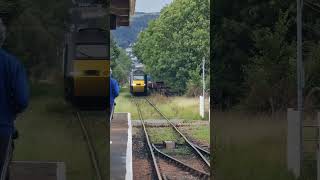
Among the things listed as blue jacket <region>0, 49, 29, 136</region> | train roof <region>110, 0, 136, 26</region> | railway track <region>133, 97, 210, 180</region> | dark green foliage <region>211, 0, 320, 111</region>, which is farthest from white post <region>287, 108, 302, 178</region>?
blue jacket <region>0, 49, 29, 136</region>

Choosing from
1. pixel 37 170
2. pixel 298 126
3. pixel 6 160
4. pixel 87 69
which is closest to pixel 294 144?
pixel 298 126

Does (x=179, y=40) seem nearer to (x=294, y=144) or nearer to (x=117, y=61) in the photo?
(x=117, y=61)

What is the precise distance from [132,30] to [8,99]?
2.85 meters

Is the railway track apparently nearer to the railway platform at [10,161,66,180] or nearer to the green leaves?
the green leaves

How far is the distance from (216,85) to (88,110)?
1.04 metres

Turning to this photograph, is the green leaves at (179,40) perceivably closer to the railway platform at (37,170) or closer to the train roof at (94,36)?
the train roof at (94,36)

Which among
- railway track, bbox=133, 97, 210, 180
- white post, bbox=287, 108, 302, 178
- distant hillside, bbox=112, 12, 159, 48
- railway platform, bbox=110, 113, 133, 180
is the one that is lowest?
railway track, bbox=133, 97, 210, 180

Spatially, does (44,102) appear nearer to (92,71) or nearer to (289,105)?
(92,71)

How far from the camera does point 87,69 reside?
4.16 meters

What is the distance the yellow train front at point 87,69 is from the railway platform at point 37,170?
497mm

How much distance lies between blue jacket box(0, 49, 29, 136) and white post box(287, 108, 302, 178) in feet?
7.30

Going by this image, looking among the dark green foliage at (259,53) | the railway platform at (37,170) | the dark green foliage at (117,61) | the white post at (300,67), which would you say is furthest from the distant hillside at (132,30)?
the white post at (300,67)

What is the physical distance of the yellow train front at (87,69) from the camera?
4152 millimetres

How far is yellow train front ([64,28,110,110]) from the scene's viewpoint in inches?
163
